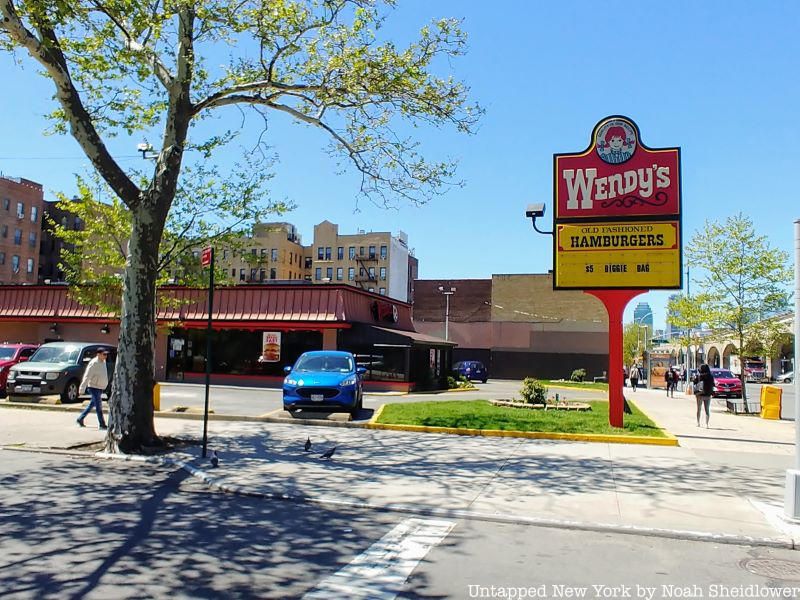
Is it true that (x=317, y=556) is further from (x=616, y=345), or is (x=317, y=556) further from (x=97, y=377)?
(x=616, y=345)

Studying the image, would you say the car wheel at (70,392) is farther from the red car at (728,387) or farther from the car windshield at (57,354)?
the red car at (728,387)

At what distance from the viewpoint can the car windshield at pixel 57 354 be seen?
60.7 ft

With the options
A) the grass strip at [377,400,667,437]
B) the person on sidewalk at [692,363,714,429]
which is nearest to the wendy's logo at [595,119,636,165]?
the person on sidewalk at [692,363,714,429]

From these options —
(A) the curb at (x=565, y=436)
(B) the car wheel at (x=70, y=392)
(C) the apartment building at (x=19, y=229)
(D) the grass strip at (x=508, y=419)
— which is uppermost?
(C) the apartment building at (x=19, y=229)

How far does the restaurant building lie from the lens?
27.9m

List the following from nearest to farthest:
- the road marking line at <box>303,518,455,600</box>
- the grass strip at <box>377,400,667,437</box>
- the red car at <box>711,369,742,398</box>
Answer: the road marking line at <box>303,518,455,600</box>
the grass strip at <box>377,400,667,437</box>
the red car at <box>711,369,742,398</box>

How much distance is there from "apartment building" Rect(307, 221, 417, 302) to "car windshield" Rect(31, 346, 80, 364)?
7739cm

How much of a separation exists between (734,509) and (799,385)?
163cm

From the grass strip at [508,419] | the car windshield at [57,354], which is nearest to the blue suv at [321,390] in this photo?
the grass strip at [508,419]

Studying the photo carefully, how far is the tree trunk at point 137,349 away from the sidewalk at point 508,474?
99 cm

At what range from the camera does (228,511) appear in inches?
285

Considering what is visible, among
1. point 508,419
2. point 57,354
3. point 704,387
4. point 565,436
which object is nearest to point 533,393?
point 508,419

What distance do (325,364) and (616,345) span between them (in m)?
7.29

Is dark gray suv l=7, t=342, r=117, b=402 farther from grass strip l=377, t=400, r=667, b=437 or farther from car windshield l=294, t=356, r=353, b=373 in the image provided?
grass strip l=377, t=400, r=667, b=437
